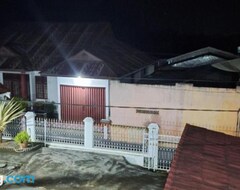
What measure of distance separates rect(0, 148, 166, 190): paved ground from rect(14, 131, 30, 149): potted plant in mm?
425

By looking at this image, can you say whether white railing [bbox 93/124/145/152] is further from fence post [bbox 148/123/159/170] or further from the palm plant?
the palm plant

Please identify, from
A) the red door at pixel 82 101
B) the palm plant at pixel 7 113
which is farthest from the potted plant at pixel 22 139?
the red door at pixel 82 101

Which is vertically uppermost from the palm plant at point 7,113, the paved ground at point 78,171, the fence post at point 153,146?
the palm plant at point 7,113

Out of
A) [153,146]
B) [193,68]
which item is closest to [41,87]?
[153,146]

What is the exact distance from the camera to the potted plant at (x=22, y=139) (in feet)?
34.5

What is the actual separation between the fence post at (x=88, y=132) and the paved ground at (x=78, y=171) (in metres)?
0.39

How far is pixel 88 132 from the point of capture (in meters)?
10.5

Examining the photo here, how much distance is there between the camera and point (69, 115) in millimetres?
13695

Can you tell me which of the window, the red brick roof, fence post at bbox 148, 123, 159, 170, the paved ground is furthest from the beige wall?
the window

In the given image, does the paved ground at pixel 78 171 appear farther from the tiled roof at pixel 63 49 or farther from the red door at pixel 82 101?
the tiled roof at pixel 63 49

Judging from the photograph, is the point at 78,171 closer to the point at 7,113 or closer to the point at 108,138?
the point at 108,138

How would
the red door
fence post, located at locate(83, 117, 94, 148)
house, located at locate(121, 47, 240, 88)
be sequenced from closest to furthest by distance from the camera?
fence post, located at locate(83, 117, 94, 148) < the red door < house, located at locate(121, 47, 240, 88)

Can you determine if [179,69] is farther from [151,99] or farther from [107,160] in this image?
[107,160]

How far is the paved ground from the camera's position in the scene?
329 inches
